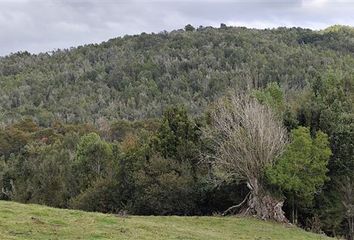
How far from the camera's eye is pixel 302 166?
1369 inches

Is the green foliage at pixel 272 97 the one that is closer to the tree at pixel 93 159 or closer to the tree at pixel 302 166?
the tree at pixel 302 166

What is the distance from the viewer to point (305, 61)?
17038 centimetres

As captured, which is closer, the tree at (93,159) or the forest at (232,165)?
the forest at (232,165)

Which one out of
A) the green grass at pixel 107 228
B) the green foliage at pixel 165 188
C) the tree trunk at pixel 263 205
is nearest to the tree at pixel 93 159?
the green foliage at pixel 165 188

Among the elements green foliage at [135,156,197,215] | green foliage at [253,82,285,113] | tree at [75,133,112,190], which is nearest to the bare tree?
green foliage at [135,156,197,215]

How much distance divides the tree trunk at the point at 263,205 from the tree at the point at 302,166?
3.92 ft

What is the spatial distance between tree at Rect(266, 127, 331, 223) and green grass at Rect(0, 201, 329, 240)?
13.3ft

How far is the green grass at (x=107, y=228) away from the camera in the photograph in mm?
18703

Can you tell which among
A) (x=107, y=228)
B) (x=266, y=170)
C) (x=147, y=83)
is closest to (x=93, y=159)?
(x=266, y=170)

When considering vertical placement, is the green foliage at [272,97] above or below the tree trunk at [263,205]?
above

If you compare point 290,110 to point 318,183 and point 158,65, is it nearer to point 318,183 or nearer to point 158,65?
A: point 318,183

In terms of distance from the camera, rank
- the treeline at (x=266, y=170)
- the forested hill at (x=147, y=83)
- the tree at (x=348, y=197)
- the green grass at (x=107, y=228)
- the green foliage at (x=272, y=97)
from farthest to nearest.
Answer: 1. the forested hill at (x=147, y=83)
2. the green foliage at (x=272, y=97)
3. the tree at (x=348, y=197)
4. the treeline at (x=266, y=170)
5. the green grass at (x=107, y=228)

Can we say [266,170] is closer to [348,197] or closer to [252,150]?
[252,150]

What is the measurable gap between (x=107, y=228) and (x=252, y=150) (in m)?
15.7
